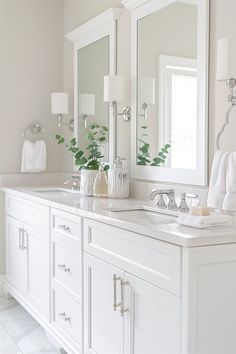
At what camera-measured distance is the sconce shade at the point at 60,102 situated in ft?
12.1

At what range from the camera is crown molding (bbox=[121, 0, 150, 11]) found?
9.25 feet

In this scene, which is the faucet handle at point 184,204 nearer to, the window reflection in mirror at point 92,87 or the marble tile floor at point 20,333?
A: the window reflection in mirror at point 92,87

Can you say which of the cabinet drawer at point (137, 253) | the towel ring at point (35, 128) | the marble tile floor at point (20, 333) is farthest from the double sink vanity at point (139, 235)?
the towel ring at point (35, 128)

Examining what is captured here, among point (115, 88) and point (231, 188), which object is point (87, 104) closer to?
point (115, 88)

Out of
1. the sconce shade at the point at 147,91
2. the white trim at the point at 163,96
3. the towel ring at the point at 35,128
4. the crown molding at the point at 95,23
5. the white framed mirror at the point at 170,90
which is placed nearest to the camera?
the white framed mirror at the point at 170,90

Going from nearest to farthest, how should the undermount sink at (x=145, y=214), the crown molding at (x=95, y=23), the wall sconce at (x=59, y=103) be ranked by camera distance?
the undermount sink at (x=145, y=214)
the crown molding at (x=95, y=23)
the wall sconce at (x=59, y=103)

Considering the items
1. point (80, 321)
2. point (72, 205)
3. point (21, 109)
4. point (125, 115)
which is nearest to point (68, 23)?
point (21, 109)

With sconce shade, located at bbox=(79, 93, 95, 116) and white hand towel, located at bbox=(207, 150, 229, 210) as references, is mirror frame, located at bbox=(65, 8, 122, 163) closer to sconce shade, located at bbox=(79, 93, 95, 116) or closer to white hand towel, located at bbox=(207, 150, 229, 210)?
sconce shade, located at bbox=(79, 93, 95, 116)

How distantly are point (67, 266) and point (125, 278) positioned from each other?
2.24ft

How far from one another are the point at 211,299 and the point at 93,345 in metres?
0.87

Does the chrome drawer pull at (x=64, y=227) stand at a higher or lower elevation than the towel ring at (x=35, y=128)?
lower

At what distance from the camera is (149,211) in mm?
2457

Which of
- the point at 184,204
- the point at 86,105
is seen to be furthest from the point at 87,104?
the point at 184,204

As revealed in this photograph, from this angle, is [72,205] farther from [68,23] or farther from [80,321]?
[68,23]
